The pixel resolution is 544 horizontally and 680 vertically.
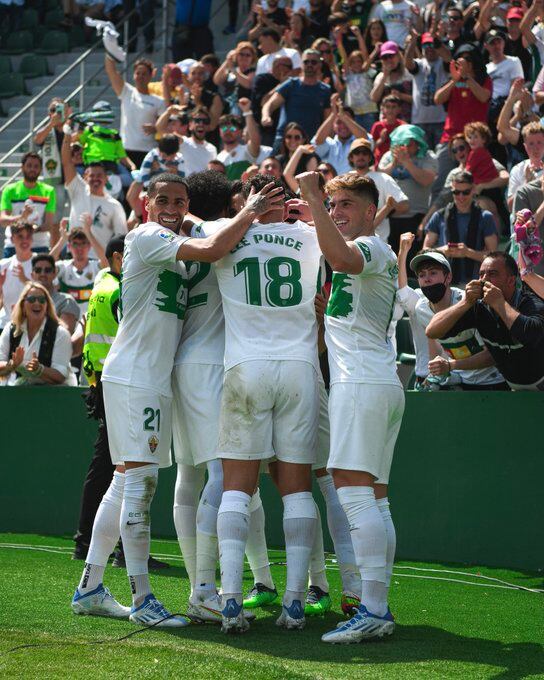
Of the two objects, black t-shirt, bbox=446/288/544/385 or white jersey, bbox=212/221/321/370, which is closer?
white jersey, bbox=212/221/321/370

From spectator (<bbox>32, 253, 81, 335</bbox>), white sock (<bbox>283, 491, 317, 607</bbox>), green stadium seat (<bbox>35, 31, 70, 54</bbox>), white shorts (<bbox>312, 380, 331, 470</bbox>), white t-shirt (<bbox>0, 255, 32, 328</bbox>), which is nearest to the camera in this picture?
white sock (<bbox>283, 491, 317, 607</bbox>)

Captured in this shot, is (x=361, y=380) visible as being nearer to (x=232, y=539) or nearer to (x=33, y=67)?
(x=232, y=539)

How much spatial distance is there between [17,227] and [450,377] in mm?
6190

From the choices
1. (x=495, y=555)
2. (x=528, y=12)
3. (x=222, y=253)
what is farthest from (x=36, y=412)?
(x=528, y=12)

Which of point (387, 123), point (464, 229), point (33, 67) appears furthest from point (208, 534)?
point (33, 67)

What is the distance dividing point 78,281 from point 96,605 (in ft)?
23.2

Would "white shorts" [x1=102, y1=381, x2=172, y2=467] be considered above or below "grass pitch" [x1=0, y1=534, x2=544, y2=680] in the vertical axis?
above

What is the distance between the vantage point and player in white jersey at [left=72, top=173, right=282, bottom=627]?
5.89 m

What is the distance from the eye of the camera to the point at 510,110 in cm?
1211

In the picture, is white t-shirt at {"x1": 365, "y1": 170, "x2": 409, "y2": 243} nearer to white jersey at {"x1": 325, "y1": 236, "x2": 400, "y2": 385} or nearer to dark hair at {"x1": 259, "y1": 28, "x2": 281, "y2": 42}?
dark hair at {"x1": 259, "y1": 28, "x2": 281, "y2": 42}

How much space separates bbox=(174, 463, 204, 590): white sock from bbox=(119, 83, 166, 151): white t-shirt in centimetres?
985

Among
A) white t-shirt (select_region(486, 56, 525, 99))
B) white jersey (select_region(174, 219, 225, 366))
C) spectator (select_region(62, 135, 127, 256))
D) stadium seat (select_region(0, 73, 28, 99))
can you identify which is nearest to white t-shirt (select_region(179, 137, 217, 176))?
spectator (select_region(62, 135, 127, 256))

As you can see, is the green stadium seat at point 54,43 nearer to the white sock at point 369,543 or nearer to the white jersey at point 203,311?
the white jersey at point 203,311

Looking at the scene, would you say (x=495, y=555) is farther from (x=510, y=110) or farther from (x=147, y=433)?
(x=510, y=110)
